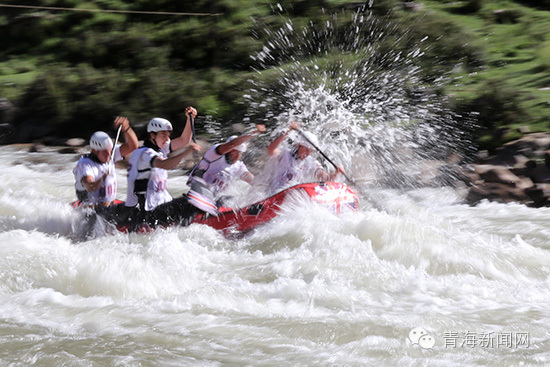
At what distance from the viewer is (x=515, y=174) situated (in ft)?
35.6

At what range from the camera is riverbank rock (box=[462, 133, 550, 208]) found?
10406 millimetres

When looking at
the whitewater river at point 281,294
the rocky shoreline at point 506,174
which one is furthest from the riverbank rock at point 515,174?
the whitewater river at point 281,294

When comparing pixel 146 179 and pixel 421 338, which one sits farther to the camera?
pixel 146 179

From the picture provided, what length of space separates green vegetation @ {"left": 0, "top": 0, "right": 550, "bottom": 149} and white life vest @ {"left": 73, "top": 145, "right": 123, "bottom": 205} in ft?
21.2

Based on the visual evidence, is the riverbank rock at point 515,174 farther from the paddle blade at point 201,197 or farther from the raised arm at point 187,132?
the raised arm at point 187,132

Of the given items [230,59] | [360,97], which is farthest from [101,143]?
[230,59]

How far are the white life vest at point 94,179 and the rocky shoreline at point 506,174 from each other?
518 cm

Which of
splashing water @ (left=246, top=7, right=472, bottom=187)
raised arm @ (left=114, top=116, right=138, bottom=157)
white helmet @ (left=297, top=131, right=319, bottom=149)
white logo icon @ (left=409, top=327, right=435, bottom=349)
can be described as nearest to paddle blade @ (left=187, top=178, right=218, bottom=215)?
raised arm @ (left=114, top=116, right=138, bottom=157)

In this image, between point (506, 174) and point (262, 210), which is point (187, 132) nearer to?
point (262, 210)

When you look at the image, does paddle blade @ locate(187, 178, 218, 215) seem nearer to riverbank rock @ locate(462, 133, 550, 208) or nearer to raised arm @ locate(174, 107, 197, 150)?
raised arm @ locate(174, 107, 197, 150)

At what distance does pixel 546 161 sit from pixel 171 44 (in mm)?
10155

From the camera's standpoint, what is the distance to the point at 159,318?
5.80 metres

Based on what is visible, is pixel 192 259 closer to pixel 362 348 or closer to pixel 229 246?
pixel 229 246

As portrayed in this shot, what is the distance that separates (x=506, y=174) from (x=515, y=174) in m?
0.18
